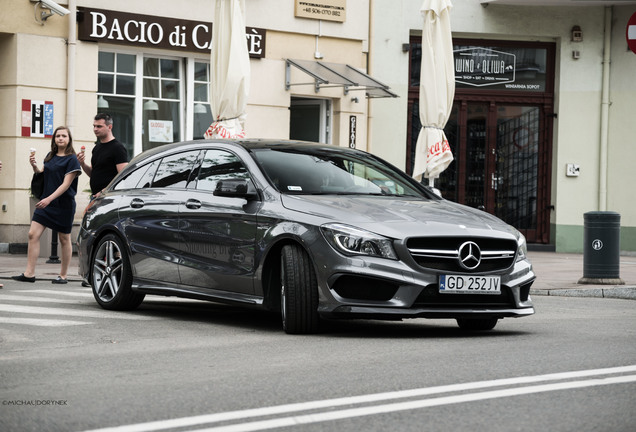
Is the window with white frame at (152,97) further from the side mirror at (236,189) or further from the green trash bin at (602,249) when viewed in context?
the side mirror at (236,189)

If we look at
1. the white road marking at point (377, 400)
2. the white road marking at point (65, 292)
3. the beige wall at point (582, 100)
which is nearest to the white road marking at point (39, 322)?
the white road marking at point (65, 292)

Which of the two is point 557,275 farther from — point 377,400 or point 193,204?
point 377,400

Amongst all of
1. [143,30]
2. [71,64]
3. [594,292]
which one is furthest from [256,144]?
[143,30]

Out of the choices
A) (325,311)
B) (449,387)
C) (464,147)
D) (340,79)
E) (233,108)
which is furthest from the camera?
(464,147)

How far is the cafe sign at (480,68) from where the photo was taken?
76.2ft

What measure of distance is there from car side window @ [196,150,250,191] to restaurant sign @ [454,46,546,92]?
14.1 metres

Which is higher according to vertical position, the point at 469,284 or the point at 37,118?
the point at 37,118

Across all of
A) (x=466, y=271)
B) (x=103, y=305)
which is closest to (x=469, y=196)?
(x=103, y=305)

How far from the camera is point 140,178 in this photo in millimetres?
10492

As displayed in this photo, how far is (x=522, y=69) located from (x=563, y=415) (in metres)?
18.8

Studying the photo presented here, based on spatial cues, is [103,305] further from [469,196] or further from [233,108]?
[469,196]

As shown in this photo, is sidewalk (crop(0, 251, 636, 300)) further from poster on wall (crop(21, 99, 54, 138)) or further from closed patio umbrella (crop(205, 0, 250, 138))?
closed patio umbrella (crop(205, 0, 250, 138))

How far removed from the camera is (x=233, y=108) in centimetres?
1644

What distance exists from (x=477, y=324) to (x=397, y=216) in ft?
4.07
